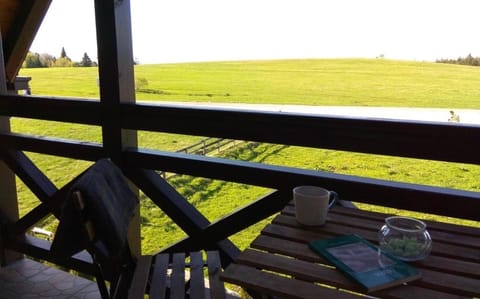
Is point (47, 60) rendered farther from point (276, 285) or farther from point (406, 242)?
point (406, 242)

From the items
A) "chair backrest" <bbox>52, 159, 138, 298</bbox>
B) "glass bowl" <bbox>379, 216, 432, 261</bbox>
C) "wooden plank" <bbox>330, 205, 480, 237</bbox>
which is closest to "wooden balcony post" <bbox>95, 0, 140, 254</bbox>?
"chair backrest" <bbox>52, 159, 138, 298</bbox>

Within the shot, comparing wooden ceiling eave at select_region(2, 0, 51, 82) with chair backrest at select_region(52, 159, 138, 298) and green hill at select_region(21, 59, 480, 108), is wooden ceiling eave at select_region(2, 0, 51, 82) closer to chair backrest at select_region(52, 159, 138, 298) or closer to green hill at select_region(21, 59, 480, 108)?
green hill at select_region(21, 59, 480, 108)

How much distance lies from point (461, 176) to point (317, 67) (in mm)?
2327

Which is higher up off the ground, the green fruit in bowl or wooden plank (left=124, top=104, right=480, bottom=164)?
wooden plank (left=124, top=104, right=480, bottom=164)

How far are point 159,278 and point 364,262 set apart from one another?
914 mm

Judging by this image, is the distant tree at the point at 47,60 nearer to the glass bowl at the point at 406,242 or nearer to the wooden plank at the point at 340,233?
the wooden plank at the point at 340,233

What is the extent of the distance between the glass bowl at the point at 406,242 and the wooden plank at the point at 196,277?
2.43 ft

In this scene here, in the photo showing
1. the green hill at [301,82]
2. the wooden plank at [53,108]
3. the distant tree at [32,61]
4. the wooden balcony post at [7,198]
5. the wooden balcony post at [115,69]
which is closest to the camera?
the wooden balcony post at [115,69]

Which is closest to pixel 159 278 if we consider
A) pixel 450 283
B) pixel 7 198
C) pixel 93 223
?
pixel 93 223

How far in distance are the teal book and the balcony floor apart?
1.79m

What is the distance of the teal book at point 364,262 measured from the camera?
3.03 ft

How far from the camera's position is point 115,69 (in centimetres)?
198

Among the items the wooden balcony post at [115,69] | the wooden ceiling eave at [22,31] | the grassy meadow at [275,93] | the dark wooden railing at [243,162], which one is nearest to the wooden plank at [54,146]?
the dark wooden railing at [243,162]

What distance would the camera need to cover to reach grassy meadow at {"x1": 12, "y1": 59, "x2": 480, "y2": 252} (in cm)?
261
